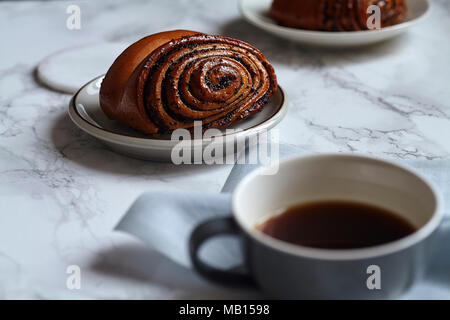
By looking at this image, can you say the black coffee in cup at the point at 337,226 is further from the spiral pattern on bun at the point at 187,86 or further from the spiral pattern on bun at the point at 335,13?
the spiral pattern on bun at the point at 335,13

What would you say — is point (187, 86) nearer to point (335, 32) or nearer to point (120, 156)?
point (120, 156)

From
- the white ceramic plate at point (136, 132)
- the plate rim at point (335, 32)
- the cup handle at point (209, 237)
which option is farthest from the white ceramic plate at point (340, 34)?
the cup handle at point (209, 237)

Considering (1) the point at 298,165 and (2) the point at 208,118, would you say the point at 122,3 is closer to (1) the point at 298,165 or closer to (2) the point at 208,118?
(2) the point at 208,118

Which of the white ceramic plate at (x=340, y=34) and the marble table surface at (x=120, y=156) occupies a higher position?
the white ceramic plate at (x=340, y=34)

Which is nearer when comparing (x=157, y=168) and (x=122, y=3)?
(x=157, y=168)

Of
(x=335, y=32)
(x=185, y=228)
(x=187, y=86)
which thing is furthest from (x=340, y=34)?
(x=185, y=228)
